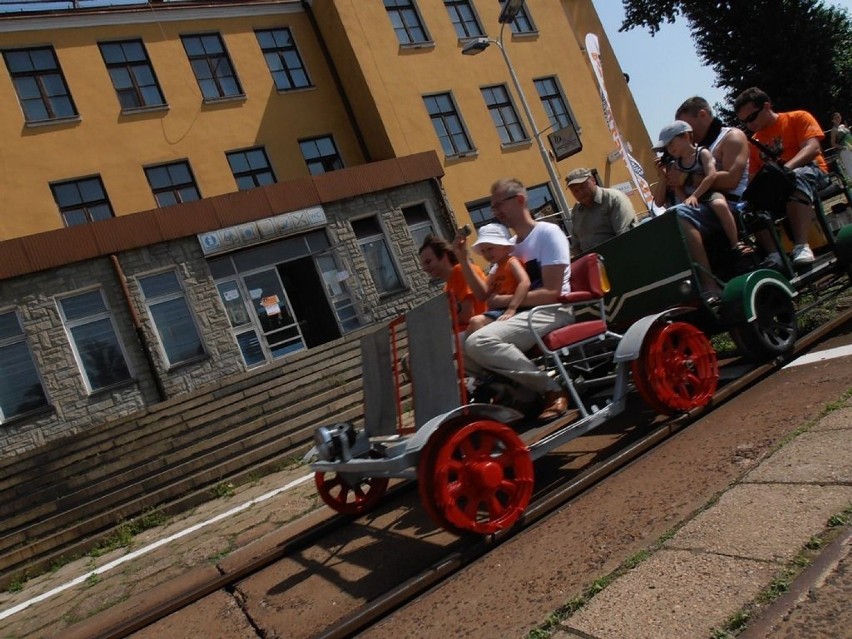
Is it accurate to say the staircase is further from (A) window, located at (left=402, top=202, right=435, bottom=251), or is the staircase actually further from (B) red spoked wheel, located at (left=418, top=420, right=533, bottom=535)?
(B) red spoked wheel, located at (left=418, top=420, right=533, bottom=535)

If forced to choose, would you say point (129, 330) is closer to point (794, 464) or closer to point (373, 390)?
point (373, 390)

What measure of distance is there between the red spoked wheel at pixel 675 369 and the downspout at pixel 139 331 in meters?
13.3

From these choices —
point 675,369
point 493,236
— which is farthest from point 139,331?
point 675,369

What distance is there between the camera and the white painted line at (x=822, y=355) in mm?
4730

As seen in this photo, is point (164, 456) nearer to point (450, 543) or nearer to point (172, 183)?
point (450, 543)

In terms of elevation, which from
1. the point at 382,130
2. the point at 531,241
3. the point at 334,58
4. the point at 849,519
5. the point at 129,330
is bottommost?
the point at 849,519

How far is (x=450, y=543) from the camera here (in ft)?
12.6

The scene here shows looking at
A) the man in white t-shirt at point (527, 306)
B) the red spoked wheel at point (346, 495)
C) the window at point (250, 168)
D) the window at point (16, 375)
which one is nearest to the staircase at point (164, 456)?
the window at point (16, 375)

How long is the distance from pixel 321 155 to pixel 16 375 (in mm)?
10975

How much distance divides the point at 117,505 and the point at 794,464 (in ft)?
28.6

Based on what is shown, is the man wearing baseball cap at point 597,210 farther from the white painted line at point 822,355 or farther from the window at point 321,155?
the window at point 321,155

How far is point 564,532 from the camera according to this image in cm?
340

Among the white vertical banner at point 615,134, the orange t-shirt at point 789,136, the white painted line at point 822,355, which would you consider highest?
the white vertical banner at point 615,134

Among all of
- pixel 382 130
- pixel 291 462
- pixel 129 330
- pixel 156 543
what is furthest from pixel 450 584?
pixel 382 130
